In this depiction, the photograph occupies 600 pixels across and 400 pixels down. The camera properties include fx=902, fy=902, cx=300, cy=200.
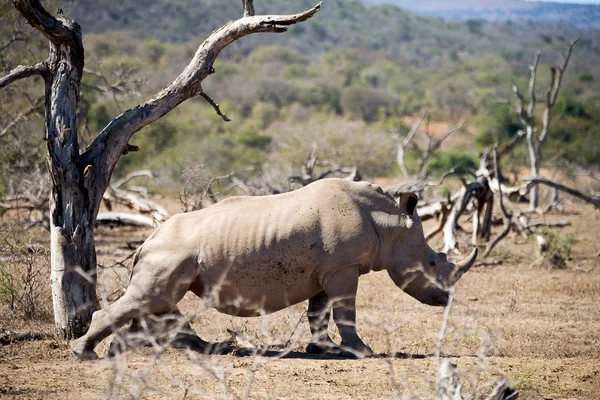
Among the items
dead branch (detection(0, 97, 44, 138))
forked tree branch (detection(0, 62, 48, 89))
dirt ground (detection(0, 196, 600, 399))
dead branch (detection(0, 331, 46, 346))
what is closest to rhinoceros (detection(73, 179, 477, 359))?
dirt ground (detection(0, 196, 600, 399))

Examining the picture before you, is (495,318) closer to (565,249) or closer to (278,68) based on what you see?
(565,249)

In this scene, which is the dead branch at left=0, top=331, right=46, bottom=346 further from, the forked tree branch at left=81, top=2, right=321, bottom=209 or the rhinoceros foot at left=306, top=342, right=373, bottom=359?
the rhinoceros foot at left=306, top=342, right=373, bottom=359

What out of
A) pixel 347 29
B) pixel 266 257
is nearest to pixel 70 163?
pixel 266 257

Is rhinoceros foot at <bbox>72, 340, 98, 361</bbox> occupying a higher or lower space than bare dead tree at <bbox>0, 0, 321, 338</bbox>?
lower

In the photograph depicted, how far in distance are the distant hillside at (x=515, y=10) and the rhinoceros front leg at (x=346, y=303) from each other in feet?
208

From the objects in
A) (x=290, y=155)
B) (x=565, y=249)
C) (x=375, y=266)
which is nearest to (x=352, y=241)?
(x=375, y=266)

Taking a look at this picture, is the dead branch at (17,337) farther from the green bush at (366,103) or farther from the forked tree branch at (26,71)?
the green bush at (366,103)

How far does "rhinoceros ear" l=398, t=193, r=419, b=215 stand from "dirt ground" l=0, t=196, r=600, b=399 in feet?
3.21

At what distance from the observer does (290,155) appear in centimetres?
2377

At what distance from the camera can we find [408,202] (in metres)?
8.23

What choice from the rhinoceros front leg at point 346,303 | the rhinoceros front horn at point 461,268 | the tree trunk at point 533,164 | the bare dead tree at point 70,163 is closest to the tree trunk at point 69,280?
the bare dead tree at point 70,163

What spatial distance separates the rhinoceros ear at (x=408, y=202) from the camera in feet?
26.8

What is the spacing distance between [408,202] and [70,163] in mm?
3037

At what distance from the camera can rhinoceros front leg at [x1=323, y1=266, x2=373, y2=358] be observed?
7746mm
